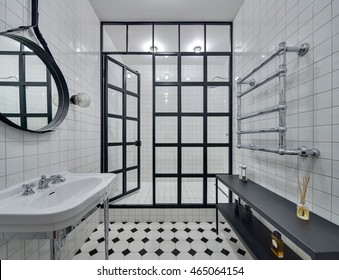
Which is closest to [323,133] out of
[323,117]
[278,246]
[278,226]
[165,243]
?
[323,117]

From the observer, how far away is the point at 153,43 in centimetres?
205

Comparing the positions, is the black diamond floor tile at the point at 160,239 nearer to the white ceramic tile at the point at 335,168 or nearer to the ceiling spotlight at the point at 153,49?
the white ceramic tile at the point at 335,168

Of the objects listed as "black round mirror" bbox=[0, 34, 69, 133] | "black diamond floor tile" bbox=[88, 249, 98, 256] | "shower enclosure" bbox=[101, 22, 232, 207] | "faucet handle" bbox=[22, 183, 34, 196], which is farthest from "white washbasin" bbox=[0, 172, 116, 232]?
"shower enclosure" bbox=[101, 22, 232, 207]

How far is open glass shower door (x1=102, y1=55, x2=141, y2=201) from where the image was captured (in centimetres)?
206

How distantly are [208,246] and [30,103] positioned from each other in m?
1.98

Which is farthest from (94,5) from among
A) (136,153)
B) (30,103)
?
(136,153)

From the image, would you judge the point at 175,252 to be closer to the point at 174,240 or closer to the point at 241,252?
the point at 174,240

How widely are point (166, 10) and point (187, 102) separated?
3.70 feet

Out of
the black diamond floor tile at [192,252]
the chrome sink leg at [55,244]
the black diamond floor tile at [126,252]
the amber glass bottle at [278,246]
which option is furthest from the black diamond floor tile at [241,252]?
the chrome sink leg at [55,244]

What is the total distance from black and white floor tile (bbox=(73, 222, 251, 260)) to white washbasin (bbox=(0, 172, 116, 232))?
0.80 metres

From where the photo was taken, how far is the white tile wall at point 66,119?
899 mm

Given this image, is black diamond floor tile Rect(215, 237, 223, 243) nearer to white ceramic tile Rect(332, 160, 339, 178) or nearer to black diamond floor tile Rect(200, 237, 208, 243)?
black diamond floor tile Rect(200, 237, 208, 243)
